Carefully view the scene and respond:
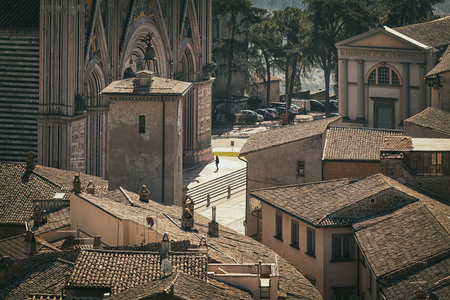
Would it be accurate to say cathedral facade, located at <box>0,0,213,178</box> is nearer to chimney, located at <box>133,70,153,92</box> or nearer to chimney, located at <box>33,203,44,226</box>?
chimney, located at <box>133,70,153,92</box>

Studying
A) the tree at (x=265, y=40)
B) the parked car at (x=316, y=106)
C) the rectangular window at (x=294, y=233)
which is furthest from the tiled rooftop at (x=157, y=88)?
the parked car at (x=316, y=106)

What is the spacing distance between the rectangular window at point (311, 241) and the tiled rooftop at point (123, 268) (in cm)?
1256

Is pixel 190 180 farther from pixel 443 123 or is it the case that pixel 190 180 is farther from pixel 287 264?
pixel 287 264

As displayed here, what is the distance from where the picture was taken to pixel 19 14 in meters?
67.3

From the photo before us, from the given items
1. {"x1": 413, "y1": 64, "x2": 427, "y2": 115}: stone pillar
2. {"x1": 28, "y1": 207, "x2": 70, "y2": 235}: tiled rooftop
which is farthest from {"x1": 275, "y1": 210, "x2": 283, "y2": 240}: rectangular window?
{"x1": 413, "y1": 64, "x2": 427, "y2": 115}: stone pillar

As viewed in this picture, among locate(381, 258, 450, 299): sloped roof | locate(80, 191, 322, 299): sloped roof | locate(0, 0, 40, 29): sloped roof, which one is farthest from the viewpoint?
locate(0, 0, 40, 29): sloped roof

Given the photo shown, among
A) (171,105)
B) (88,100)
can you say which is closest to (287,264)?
(171,105)

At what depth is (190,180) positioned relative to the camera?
3022 inches

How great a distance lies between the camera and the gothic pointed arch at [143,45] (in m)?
74.8

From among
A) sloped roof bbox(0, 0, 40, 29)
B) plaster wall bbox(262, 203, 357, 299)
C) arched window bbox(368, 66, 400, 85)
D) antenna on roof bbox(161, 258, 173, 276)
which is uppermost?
sloped roof bbox(0, 0, 40, 29)

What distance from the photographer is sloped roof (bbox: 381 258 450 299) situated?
31223mm

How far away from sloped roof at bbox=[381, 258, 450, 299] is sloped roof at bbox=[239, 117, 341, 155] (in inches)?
846

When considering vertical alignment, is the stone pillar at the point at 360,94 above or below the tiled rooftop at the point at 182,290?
above

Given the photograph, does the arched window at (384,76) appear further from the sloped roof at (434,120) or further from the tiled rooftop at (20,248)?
the tiled rooftop at (20,248)
